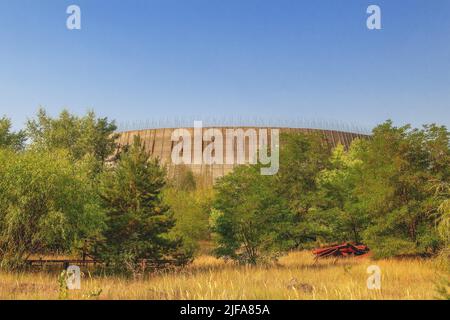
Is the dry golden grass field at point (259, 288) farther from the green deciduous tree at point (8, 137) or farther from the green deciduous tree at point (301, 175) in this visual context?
the green deciduous tree at point (8, 137)

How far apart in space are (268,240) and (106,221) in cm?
952

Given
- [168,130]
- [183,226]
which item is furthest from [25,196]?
[168,130]

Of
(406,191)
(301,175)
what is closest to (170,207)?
(301,175)

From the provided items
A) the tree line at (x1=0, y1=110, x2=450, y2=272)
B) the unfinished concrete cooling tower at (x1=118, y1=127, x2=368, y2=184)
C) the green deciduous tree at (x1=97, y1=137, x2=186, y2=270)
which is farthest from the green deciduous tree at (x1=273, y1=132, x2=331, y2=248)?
the unfinished concrete cooling tower at (x1=118, y1=127, x2=368, y2=184)

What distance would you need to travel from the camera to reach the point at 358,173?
33.2m

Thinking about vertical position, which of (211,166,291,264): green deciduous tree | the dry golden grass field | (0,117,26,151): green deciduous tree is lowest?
the dry golden grass field

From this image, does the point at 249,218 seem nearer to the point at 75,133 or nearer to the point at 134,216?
the point at 134,216

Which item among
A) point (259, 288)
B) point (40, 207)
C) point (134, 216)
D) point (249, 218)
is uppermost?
point (40, 207)

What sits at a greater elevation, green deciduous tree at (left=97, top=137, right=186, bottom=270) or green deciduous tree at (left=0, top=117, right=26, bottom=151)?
green deciduous tree at (left=0, top=117, right=26, bottom=151)

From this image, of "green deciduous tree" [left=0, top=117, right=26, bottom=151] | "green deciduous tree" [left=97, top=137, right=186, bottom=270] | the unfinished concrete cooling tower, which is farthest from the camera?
the unfinished concrete cooling tower

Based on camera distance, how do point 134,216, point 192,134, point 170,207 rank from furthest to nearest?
point 192,134, point 170,207, point 134,216

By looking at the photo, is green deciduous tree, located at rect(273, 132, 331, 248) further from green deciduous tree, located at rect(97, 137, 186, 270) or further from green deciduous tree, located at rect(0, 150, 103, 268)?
green deciduous tree, located at rect(0, 150, 103, 268)

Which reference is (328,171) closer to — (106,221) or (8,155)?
(106,221)

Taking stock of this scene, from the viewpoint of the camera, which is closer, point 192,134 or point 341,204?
point 341,204
